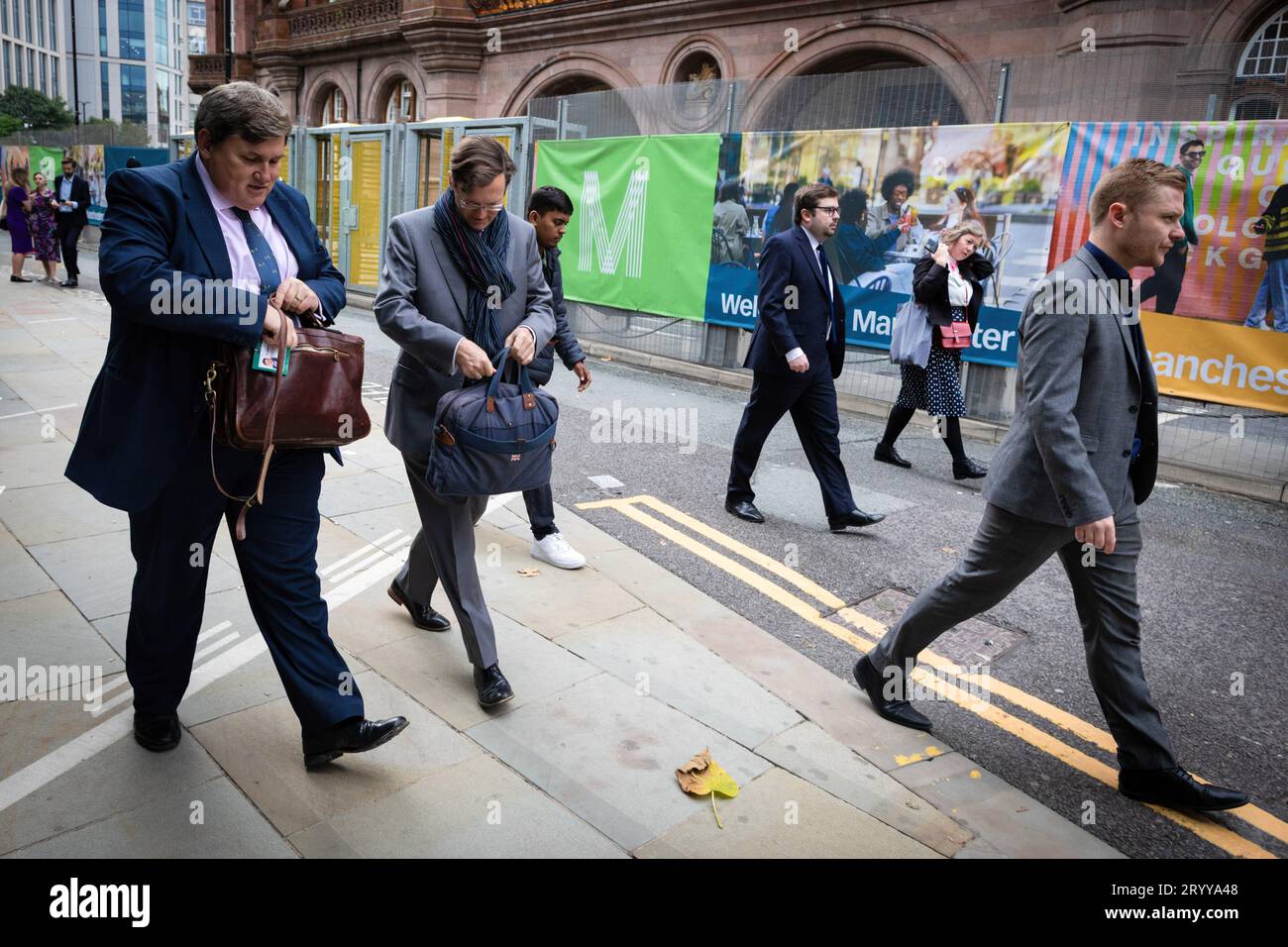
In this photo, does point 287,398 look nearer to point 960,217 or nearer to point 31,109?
point 960,217

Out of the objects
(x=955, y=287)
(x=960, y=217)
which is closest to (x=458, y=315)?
(x=955, y=287)

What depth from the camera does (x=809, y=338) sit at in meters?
5.64

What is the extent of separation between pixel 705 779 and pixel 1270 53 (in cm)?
1160

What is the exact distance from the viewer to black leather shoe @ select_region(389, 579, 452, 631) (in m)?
3.92

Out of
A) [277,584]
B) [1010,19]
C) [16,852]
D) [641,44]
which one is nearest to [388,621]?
[277,584]

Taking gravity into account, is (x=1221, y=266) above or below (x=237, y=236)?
above

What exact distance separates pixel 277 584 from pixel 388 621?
1336mm

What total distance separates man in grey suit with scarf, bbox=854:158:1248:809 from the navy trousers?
2.15 metres

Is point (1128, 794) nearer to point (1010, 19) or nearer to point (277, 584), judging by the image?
point (277, 584)

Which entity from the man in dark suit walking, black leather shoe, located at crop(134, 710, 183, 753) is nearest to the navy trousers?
black leather shoe, located at crop(134, 710, 183, 753)

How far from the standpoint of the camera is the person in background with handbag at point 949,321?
6.96 m

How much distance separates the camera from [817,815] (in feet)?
9.27

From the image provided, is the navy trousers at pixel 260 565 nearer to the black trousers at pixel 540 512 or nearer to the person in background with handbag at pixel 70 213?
the black trousers at pixel 540 512

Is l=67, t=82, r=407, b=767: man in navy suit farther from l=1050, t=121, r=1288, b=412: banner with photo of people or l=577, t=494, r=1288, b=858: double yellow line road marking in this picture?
l=1050, t=121, r=1288, b=412: banner with photo of people
